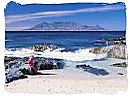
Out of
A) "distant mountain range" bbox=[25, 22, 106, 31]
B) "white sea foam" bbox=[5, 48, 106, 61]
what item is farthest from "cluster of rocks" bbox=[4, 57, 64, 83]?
"distant mountain range" bbox=[25, 22, 106, 31]

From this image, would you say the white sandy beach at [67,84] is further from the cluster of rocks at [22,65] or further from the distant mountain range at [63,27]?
the distant mountain range at [63,27]

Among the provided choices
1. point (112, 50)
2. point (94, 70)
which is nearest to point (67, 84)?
point (94, 70)

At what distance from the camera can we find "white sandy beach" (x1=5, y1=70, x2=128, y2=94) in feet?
3.45

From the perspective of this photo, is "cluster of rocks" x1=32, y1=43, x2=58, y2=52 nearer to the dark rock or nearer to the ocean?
the ocean

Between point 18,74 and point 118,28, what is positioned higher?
point 118,28

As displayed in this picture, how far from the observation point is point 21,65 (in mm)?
1085

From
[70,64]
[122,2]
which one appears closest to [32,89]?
[70,64]

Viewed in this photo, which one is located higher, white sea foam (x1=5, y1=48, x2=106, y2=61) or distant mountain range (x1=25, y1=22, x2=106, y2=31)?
distant mountain range (x1=25, y1=22, x2=106, y2=31)

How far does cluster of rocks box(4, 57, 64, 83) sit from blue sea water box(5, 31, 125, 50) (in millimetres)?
59

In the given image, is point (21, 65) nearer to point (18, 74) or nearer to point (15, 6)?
point (18, 74)

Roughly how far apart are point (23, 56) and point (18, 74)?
0.07 metres

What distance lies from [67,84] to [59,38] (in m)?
0.18

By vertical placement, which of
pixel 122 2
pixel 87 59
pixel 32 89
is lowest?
pixel 32 89

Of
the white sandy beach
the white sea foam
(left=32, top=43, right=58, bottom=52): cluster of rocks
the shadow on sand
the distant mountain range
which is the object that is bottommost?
the white sandy beach
